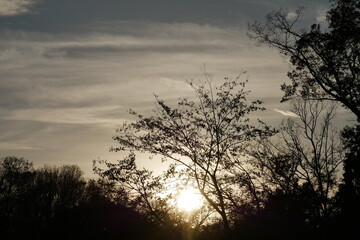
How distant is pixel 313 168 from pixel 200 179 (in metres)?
11.2

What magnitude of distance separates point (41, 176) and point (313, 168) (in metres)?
50.3

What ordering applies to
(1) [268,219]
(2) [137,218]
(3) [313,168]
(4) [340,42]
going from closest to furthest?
(4) [340,42]
(1) [268,219]
(3) [313,168]
(2) [137,218]

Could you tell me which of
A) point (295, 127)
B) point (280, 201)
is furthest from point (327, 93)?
point (280, 201)

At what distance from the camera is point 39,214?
2108 inches

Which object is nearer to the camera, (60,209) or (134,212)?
(134,212)

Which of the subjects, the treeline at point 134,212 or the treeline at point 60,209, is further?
the treeline at point 60,209

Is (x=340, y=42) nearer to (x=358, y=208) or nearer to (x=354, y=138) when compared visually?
(x=354, y=138)

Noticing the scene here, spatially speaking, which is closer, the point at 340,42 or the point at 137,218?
the point at 340,42

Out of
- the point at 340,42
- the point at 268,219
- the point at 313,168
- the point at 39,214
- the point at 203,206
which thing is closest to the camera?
the point at 340,42

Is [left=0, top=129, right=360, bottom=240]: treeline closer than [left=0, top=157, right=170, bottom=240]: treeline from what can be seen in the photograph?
Yes

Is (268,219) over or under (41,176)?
under

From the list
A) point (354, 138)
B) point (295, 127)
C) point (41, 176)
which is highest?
point (41, 176)

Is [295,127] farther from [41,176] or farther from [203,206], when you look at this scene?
[41,176]

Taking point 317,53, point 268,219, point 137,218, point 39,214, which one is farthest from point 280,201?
point 39,214
